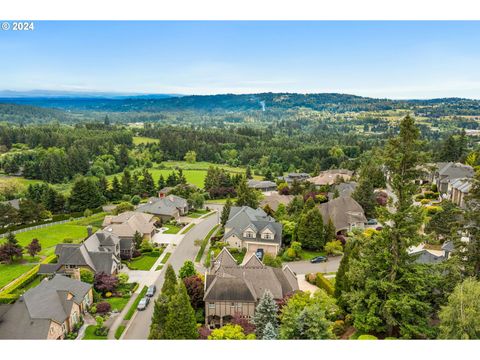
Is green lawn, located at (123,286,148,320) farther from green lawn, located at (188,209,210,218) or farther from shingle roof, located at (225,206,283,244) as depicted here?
green lawn, located at (188,209,210,218)

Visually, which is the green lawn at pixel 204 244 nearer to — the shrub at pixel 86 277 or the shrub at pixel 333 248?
the shrub at pixel 86 277

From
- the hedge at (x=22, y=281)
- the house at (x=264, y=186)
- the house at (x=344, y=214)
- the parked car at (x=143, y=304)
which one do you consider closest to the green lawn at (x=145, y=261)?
the parked car at (x=143, y=304)

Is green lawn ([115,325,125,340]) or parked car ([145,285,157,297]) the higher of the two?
green lawn ([115,325,125,340])

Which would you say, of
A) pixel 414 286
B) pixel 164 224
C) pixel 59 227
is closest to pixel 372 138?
pixel 164 224

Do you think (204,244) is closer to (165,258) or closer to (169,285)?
(165,258)

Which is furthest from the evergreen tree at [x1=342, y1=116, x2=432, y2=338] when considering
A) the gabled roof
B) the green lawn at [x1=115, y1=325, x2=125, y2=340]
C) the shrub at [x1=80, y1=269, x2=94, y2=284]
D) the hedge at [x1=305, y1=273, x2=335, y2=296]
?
the gabled roof
